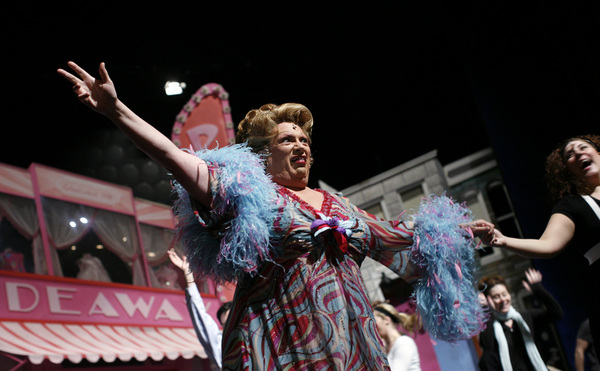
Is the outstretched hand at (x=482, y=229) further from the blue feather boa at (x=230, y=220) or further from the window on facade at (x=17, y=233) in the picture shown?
the window on facade at (x=17, y=233)

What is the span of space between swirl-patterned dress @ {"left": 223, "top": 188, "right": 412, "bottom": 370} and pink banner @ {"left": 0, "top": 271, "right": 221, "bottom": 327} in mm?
3892

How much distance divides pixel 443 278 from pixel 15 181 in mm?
4364

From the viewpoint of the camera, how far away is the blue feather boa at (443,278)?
2.02 meters

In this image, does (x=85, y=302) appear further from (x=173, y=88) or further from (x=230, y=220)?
(x=230, y=220)

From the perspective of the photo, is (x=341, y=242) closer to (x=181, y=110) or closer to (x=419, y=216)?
(x=419, y=216)

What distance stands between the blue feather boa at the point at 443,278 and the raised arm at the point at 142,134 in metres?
0.80

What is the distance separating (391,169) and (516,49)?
1.45 m

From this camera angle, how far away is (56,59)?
15.8 feet

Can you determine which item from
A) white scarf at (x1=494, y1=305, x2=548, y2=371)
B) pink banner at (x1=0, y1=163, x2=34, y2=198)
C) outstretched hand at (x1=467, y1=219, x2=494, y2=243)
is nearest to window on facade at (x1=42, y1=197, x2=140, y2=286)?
pink banner at (x1=0, y1=163, x2=34, y2=198)

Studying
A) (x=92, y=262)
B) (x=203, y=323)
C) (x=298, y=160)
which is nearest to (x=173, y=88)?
(x=92, y=262)

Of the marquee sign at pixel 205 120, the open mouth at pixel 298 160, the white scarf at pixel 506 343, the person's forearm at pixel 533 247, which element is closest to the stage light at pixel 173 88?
the marquee sign at pixel 205 120

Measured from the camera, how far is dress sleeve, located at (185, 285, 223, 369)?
3.11 m

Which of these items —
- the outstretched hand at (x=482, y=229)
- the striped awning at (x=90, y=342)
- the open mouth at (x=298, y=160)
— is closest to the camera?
the open mouth at (x=298, y=160)

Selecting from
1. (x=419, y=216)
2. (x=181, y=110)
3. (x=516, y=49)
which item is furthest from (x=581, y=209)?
(x=181, y=110)
